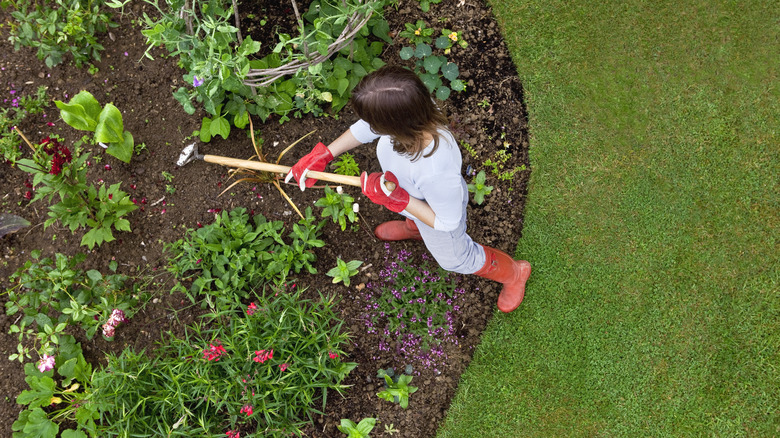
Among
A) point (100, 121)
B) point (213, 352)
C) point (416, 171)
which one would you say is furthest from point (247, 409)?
point (100, 121)

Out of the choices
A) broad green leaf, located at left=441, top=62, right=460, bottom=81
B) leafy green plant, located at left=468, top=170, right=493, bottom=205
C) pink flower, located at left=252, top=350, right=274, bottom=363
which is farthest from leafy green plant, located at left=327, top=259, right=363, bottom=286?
broad green leaf, located at left=441, top=62, right=460, bottom=81

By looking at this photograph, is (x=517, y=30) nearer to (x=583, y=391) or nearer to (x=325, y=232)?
(x=325, y=232)

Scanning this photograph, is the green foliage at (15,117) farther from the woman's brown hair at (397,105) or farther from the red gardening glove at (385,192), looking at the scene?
the woman's brown hair at (397,105)

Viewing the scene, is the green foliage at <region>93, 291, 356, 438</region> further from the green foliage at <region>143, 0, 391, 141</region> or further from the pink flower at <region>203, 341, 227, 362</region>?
the green foliage at <region>143, 0, 391, 141</region>

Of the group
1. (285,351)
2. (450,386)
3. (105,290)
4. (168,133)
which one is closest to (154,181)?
(168,133)

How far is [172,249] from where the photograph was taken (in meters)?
2.85

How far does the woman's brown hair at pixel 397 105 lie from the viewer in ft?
5.64

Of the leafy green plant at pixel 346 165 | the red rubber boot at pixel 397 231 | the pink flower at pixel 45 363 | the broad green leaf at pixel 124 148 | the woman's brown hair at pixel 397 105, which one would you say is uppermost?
the woman's brown hair at pixel 397 105

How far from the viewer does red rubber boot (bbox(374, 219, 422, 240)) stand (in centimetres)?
285

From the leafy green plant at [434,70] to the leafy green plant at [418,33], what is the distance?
9 cm

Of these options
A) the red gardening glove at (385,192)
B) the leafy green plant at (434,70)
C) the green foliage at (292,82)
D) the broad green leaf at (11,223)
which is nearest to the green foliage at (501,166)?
the leafy green plant at (434,70)

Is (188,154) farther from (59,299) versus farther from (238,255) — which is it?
(59,299)

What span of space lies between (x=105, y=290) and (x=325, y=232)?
1.25 meters

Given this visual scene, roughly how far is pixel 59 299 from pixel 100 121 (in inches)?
39.3
